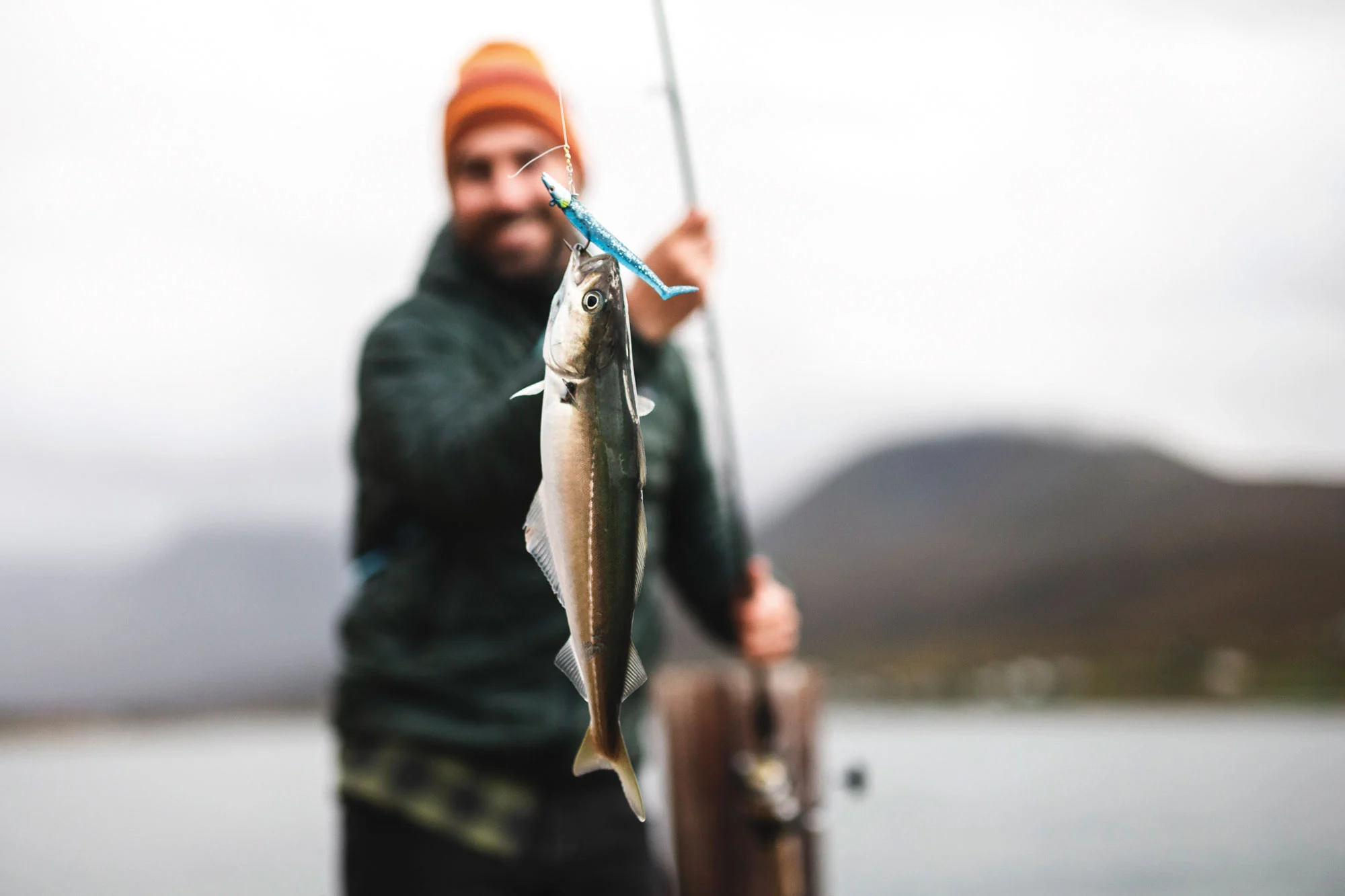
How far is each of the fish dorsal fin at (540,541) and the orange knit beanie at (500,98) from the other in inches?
86.6

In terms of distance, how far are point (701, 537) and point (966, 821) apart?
3418cm

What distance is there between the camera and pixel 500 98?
3.73m

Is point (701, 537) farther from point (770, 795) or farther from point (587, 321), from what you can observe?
point (587, 321)

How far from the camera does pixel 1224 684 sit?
426 feet

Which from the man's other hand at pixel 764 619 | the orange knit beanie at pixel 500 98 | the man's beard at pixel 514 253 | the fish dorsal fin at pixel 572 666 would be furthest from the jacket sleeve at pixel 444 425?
the man's other hand at pixel 764 619

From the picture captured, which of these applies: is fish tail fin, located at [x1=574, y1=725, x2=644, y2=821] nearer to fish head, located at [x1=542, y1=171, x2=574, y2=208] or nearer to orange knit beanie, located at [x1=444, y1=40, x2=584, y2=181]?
fish head, located at [x1=542, y1=171, x2=574, y2=208]

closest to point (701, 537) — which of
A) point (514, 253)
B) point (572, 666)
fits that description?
point (514, 253)

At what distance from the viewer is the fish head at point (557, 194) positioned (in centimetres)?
146

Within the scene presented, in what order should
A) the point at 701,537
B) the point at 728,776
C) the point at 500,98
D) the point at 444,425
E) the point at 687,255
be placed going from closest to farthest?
the point at 687,255 → the point at 444,425 → the point at 500,98 → the point at 701,537 → the point at 728,776

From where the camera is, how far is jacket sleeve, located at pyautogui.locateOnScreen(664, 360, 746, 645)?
4.50 metres

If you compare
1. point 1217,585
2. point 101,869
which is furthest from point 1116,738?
point 1217,585

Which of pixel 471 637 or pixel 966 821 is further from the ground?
pixel 471 637

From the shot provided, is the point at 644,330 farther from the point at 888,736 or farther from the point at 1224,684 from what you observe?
the point at 1224,684

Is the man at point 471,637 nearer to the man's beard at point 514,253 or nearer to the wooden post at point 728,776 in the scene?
the man's beard at point 514,253
